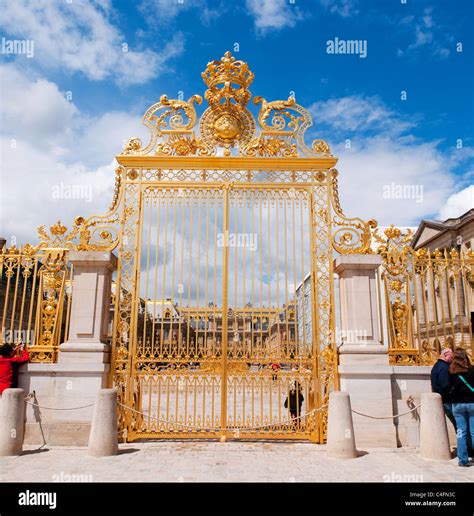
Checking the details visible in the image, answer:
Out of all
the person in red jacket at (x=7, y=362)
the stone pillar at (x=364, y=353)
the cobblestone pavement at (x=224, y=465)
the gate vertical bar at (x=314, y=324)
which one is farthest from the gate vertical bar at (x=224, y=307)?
the person in red jacket at (x=7, y=362)

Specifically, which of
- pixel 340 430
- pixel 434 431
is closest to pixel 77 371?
pixel 340 430

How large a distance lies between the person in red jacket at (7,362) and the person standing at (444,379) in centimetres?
769

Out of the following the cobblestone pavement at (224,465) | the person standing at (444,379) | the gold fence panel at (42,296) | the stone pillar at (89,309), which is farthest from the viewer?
the gold fence panel at (42,296)

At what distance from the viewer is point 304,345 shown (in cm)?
904

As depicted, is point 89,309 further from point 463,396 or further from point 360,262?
point 463,396

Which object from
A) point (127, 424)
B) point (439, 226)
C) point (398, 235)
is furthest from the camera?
point (439, 226)

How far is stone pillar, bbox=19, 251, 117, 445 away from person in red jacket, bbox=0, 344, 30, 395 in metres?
0.22

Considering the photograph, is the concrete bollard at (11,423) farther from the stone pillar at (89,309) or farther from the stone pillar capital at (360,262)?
the stone pillar capital at (360,262)

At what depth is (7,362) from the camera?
834 centimetres

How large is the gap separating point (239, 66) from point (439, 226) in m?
20.1

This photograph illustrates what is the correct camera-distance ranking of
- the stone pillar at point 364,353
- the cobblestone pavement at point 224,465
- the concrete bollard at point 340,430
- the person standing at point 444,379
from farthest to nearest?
the stone pillar at point 364,353, the person standing at point 444,379, the concrete bollard at point 340,430, the cobblestone pavement at point 224,465

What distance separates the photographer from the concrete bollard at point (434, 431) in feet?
24.6

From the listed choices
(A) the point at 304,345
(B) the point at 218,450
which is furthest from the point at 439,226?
(B) the point at 218,450
